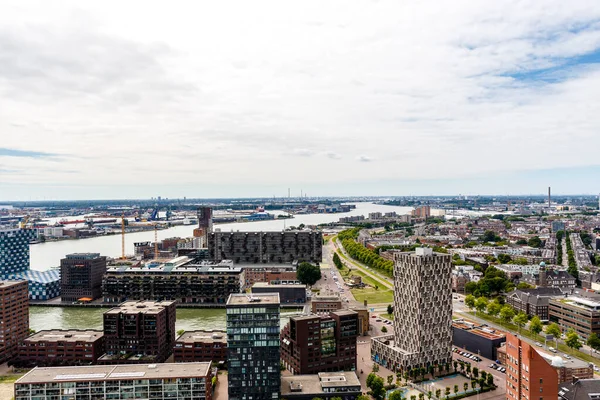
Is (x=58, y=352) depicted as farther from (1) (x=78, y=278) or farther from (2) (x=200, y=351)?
(1) (x=78, y=278)

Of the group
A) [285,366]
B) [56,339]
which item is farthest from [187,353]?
[56,339]

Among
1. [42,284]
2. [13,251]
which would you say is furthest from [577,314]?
[13,251]

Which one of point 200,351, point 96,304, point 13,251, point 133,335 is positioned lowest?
point 96,304

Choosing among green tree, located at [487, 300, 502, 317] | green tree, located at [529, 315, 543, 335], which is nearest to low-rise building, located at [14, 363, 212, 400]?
green tree, located at [529, 315, 543, 335]

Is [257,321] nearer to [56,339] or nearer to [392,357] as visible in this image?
[392,357]

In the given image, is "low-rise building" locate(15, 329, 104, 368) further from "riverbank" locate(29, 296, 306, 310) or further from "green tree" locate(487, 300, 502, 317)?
"green tree" locate(487, 300, 502, 317)

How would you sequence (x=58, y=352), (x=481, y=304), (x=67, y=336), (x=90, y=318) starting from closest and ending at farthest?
(x=58, y=352)
(x=67, y=336)
(x=481, y=304)
(x=90, y=318)

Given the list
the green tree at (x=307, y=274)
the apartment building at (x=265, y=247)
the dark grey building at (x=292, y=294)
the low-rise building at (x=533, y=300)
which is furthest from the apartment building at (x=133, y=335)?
the apartment building at (x=265, y=247)
